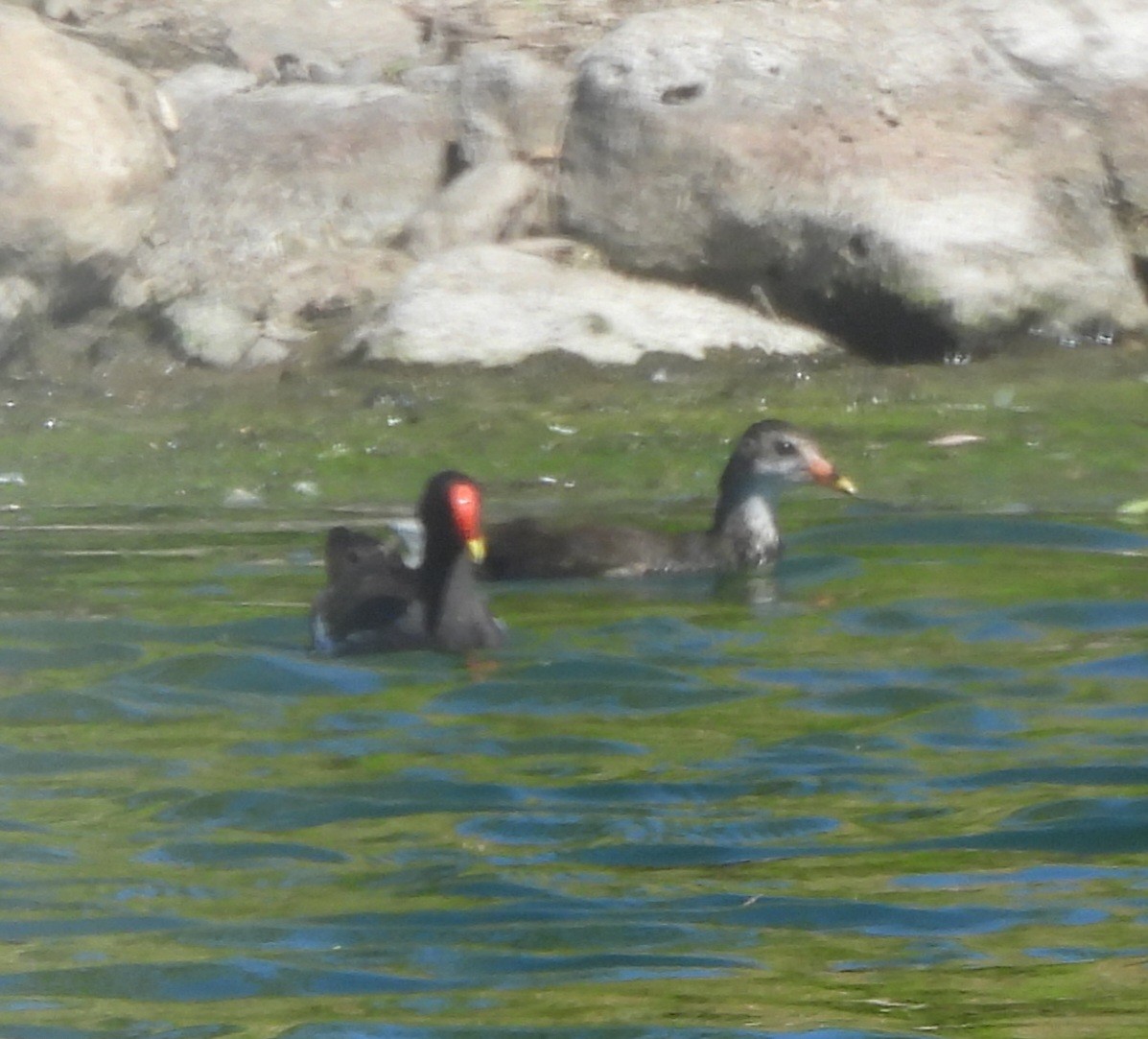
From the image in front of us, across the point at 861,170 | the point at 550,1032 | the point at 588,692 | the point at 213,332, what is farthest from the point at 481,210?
the point at 550,1032

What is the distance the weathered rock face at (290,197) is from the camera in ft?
49.0

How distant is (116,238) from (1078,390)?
17.7 feet

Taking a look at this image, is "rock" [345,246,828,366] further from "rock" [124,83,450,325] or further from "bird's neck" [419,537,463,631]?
"bird's neck" [419,537,463,631]

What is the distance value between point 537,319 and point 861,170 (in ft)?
6.79

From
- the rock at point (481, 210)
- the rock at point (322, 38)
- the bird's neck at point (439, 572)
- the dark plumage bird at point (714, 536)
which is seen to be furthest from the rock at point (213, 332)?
the bird's neck at point (439, 572)

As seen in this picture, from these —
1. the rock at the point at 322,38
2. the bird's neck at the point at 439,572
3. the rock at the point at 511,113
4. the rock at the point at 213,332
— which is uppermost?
the rock at the point at 322,38

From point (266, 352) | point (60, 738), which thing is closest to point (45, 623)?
point (60, 738)

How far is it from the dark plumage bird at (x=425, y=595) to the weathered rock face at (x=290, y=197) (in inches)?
224

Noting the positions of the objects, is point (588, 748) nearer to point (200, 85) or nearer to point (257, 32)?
point (200, 85)

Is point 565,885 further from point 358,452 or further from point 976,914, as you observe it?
point 358,452

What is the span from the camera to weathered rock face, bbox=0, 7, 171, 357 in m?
14.9

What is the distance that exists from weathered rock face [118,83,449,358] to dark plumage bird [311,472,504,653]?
18.7 ft

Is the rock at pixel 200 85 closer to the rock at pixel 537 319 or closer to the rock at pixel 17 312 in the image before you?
the rock at pixel 17 312

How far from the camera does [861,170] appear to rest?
14.9 m
